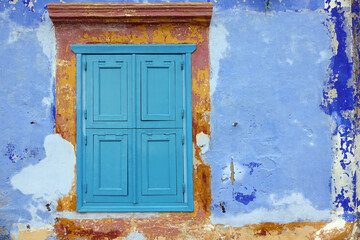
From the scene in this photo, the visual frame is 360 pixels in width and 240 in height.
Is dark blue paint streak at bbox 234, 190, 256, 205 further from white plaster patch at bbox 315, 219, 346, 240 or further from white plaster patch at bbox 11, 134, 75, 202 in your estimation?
white plaster patch at bbox 11, 134, 75, 202

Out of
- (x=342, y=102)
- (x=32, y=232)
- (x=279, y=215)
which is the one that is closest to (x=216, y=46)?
(x=342, y=102)

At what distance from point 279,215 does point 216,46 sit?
195 centimetres

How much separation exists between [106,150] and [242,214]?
1.61m

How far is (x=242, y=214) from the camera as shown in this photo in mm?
4301

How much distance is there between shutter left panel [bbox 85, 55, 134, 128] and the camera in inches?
169

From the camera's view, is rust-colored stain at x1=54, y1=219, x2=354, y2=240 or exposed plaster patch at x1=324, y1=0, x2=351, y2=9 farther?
exposed plaster patch at x1=324, y1=0, x2=351, y2=9

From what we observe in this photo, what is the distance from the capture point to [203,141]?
4.33 meters

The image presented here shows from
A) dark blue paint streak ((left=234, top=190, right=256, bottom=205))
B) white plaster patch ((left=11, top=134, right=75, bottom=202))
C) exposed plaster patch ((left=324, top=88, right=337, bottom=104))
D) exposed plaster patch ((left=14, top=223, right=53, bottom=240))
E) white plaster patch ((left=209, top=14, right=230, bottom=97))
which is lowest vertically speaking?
exposed plaster patch ((left=14, top=223, right=53, bottom=240))

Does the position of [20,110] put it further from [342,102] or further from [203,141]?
[342,102]

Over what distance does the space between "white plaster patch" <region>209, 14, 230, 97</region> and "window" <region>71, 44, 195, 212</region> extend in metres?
0.24

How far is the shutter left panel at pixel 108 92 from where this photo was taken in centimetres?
430

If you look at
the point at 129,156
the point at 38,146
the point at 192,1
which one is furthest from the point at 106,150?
the point at 192,1

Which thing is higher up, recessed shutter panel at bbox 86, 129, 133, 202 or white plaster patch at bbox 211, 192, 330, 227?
recessed shutter panel at bbox 86, 129, 133, 202

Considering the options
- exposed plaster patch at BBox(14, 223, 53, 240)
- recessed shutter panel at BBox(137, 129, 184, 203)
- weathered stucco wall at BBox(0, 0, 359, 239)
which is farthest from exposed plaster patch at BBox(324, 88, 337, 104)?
exposed plaster patch at BBox(14, 223, 53, 240)
